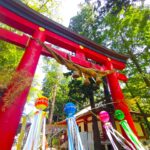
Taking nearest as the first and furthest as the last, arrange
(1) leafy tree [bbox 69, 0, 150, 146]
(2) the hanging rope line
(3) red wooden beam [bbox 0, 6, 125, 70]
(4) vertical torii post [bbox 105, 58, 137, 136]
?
(2) the hanging rope line → (3) red wooden beam [bbox 0, 6, 125, 70] → (4) vertical torii post [bbox 105, 58, 137, 136] → (1) leafy tree [bbox 69, 0, 150, 146]

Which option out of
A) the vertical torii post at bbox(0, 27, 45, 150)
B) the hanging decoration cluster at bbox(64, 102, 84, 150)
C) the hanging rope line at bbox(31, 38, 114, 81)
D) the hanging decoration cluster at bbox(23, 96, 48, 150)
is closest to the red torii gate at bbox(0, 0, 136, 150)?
the vertical torii post at bbox(0, 27, 45, 150)

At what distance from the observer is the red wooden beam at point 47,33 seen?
13.6ft

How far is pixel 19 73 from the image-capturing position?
10.3 ft

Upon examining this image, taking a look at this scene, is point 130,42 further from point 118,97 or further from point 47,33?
point 47,33

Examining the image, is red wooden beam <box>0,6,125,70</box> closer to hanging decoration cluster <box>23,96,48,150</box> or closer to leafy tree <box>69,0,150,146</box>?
hanging decoration cluster <box>23,96,48,150</box>

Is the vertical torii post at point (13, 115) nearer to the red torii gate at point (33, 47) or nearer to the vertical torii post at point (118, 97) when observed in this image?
the red torii gate at point (33, 47)

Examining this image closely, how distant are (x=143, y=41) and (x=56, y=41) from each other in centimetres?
755

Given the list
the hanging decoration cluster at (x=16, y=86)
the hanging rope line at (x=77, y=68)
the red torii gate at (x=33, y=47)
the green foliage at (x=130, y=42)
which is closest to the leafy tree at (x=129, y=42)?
the green foliage at (x=130, y=42)

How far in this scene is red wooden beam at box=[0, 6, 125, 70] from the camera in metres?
4.15

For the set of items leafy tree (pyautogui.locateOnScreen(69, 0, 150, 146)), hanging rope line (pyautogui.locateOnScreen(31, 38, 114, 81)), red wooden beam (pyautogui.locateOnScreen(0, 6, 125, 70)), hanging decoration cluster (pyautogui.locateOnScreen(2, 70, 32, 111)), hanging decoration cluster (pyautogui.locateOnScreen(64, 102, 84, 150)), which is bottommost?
hanging decoration cluster (pyautogui.locateOnScreen(64, 102, 84, 150))

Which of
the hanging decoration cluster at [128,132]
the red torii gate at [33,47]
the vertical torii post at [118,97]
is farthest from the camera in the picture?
the vertical torii post at [118,97]

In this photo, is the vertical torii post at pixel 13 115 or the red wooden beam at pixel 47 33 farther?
the red wooden beam at pixel 47 33

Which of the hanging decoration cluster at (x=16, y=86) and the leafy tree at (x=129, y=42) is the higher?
the leafy tree at (x=129, y=42)

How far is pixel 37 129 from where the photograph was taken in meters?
2.70
